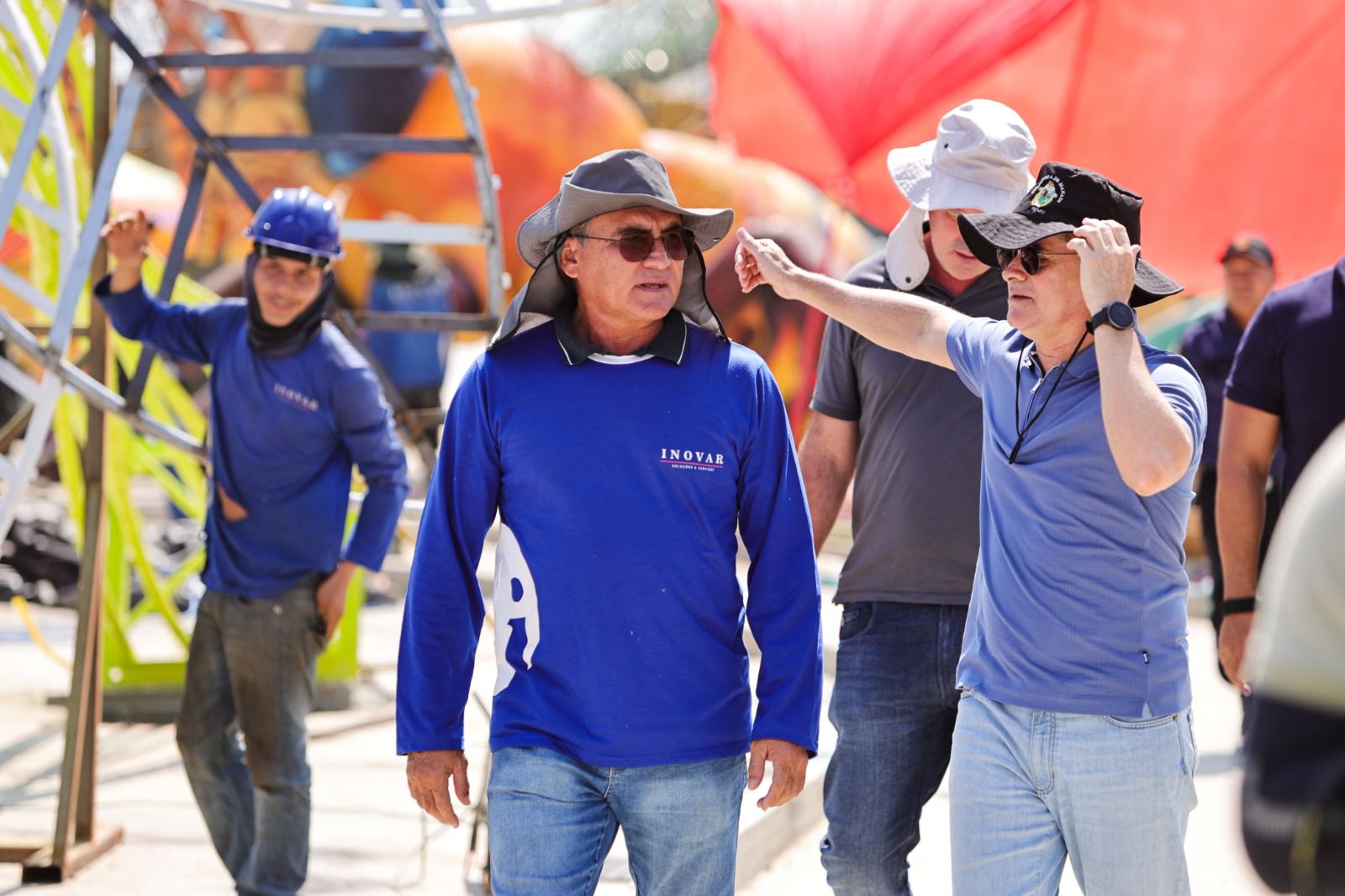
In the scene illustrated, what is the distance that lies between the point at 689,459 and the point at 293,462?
2.09m

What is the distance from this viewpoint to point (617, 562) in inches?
111

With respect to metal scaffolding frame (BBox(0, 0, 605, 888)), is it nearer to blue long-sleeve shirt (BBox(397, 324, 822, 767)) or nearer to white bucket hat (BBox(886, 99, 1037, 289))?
white bucket hat (BBox(886, 99, 1037, 289))

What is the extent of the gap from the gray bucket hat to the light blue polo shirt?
68 centimetres

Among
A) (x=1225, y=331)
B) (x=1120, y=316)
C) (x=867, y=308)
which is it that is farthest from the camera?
(x=1225, y=331)

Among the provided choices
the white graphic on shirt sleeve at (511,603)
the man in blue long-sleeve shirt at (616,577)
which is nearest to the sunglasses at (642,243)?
the man in blue long-sleeve shirt at (616,577)

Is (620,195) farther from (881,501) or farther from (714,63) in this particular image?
(714,63)

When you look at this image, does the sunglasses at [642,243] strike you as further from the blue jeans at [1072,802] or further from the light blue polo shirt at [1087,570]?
the blue jeans at [1072,802]

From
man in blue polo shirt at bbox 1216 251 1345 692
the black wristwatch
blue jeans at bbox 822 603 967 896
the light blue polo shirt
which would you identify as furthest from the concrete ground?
the black wristwatch

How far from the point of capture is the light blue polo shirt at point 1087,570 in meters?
2.81

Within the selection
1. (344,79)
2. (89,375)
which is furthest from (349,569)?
(344,79)

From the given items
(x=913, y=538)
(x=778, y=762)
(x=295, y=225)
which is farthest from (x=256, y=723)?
(x=778, y=762)

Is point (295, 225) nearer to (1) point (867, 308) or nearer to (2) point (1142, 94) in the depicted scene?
(1) point (867, 308)

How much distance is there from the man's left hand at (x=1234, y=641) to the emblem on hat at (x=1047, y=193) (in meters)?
1.57

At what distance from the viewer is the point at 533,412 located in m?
2.90
